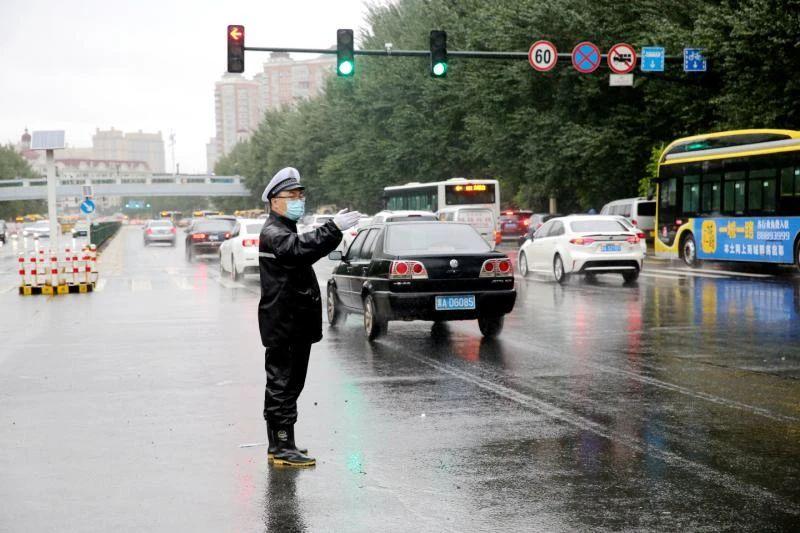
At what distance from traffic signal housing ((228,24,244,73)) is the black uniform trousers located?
17.6 meters

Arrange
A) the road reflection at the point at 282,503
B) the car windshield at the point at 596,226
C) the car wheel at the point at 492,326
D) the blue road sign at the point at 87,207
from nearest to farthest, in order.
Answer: the road reflection at the point at 282,503 < the car wheel at the point at 492,326 < the car windshield at the point at 596,226 < the blue road sign at the point at 87,207

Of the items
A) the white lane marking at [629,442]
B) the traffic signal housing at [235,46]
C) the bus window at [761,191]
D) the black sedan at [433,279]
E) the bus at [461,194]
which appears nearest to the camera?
the white lane marking at [629,442]

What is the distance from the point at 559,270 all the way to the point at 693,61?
25.6 feet

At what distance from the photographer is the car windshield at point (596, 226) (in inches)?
945

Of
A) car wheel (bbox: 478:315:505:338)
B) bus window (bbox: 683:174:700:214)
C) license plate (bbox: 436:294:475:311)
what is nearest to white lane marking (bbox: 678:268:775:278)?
bus window (bbox: 683:174:700:214)

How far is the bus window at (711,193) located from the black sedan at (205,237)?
58.9 ft

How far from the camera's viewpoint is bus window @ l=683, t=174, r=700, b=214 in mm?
28453

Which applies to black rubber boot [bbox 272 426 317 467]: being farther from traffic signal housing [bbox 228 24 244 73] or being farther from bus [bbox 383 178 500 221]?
bus [bbox 383 178 500 221]

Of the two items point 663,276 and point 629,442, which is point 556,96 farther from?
point 629,442

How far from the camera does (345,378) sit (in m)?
10.1

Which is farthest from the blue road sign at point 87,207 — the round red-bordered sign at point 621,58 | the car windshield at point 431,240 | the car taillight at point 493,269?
the car taillight at point 493,269

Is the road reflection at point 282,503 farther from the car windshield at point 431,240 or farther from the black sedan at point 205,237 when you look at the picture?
the black sedan at point 205,237

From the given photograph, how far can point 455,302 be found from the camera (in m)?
12.7

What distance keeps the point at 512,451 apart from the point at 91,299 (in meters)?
15.4
